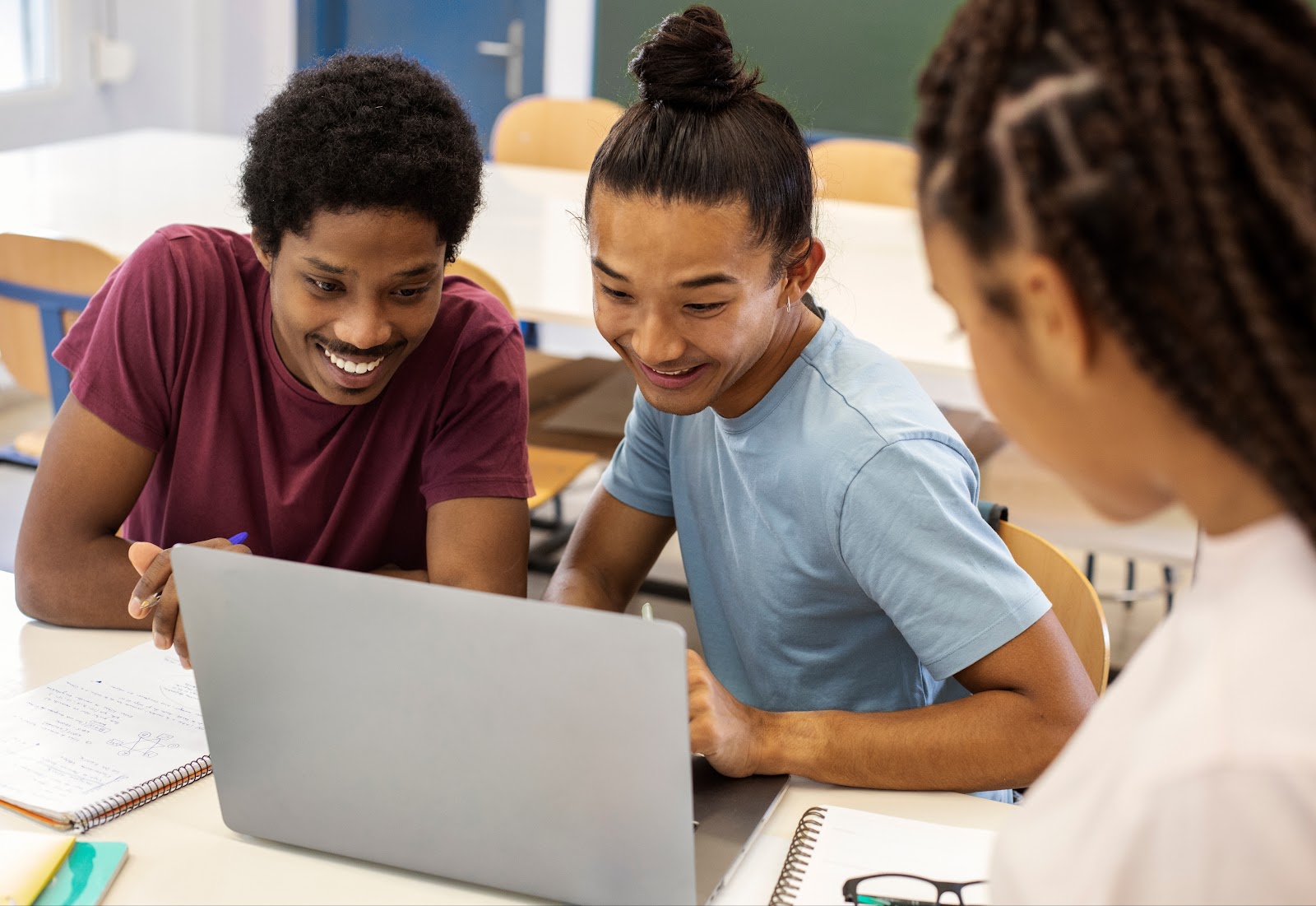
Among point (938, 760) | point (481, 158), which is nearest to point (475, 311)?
point (481, 158)

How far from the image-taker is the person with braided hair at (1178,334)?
1.54ft

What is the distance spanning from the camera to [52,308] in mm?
2221

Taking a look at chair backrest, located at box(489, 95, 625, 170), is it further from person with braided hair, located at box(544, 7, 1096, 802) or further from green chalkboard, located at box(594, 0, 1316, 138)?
person with braided hair, located at box(544, 7, 1096, 802)

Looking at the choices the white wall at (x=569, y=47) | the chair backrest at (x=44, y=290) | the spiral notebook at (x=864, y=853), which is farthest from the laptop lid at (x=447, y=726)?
the white wall at (x=569, y=47)

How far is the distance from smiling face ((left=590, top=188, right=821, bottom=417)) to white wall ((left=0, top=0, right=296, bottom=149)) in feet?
12.9

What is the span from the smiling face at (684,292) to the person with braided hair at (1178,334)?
20.9 inches

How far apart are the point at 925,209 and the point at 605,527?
33.9 inches

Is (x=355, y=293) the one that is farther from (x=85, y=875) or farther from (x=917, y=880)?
(x=917, y=880)

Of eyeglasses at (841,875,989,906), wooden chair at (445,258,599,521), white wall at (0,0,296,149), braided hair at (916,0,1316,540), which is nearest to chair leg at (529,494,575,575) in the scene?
wooden chair at (445,258,599,521)

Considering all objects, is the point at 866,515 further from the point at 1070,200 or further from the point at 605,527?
the point at 1070,200

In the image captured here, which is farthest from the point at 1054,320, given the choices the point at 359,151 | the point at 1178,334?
the point at 359,151

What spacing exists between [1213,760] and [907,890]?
1.38 feet

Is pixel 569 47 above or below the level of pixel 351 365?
above

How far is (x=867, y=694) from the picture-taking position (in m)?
1.20
